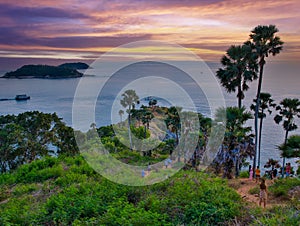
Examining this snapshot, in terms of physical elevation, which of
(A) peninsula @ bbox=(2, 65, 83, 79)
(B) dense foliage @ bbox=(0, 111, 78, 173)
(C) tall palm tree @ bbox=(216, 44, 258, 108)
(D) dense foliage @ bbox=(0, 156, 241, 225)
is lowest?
(B) dense foliage @ bbox=(0, 111, 78, 173)

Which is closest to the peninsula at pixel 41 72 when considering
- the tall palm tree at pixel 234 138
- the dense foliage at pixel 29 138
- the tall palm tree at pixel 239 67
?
the dense foliage at pixel 29 138

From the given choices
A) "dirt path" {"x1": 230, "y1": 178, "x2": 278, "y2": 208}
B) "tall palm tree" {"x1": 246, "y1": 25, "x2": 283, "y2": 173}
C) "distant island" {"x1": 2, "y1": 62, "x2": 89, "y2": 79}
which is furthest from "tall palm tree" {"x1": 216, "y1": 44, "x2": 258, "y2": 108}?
"distant island" {"x1": 2, "y1": 62, "x2": 89, "y2": 79}

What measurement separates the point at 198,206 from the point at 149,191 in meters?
2.38

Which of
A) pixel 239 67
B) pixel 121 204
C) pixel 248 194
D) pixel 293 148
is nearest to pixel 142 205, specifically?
pixel 121 204

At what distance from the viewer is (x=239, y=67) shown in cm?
1848

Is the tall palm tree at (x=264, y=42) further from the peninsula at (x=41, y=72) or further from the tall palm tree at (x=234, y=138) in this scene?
the peninsula at (x=41, y=72)

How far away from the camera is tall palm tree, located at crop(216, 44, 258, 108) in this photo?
722 inches

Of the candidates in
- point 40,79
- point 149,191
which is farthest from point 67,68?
point 149,191

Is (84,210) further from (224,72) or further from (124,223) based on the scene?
(224,72)

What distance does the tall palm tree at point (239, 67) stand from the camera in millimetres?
18344

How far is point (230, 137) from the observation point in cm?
1541

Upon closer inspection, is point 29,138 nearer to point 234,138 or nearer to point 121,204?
point 234,138

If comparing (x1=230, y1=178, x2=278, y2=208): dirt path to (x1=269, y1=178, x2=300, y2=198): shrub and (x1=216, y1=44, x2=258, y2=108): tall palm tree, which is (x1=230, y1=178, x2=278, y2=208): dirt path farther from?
(x1=216, y1=44, x2=258, y2=108): tall palm tree

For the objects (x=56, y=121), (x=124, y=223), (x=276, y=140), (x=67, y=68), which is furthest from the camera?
(x=67, y=68)
